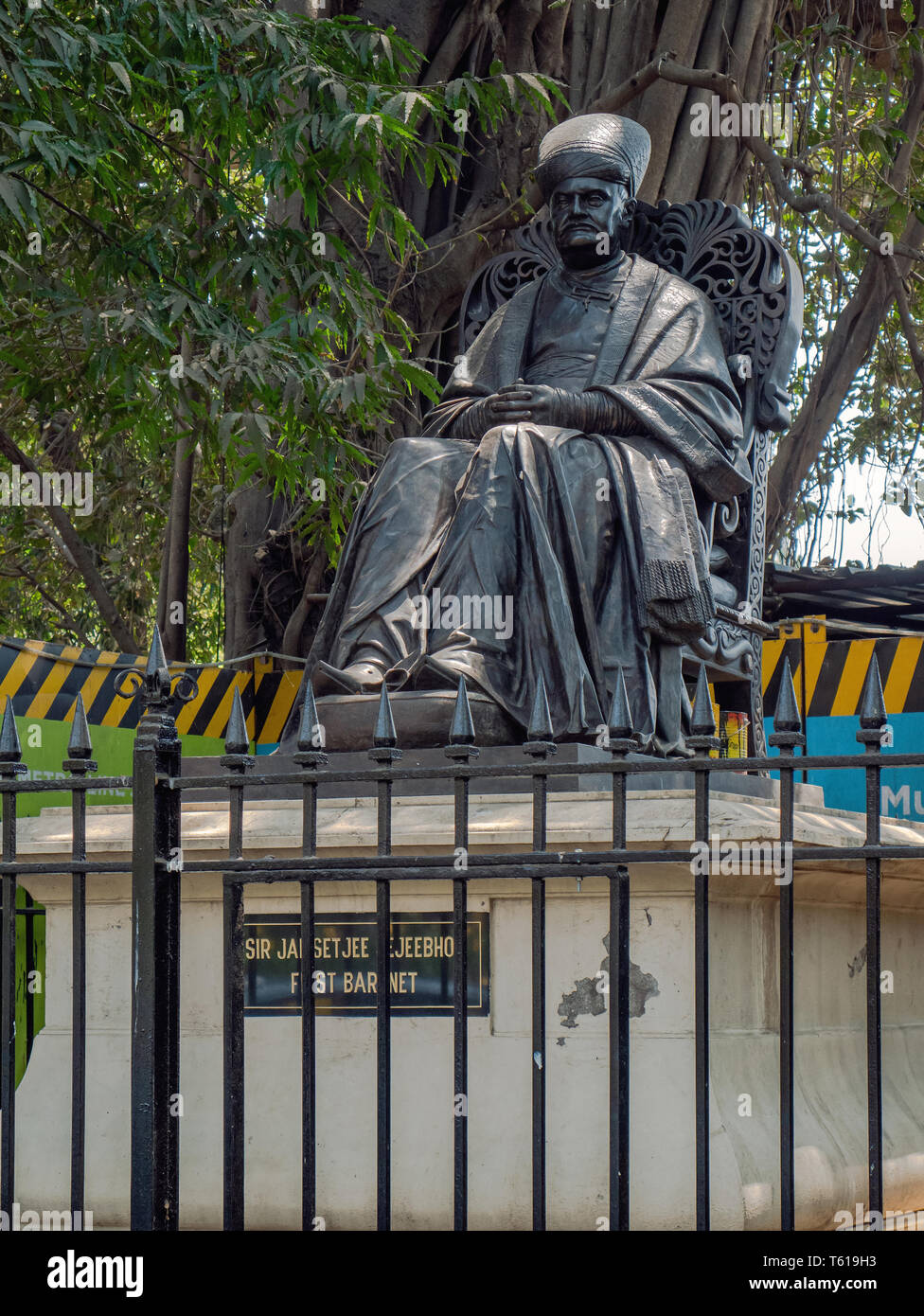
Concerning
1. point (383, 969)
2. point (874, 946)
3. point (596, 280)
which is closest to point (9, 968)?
point (383, 969)

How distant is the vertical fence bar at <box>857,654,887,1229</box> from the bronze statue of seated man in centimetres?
135

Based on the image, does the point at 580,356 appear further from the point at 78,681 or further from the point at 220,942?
the point at 78,681

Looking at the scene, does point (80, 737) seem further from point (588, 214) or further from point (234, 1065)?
point (588, 214)

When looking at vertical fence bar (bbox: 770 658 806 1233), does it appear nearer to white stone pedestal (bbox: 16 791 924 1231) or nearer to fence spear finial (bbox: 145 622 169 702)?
white stone pedestal (bbox: 16 791 924 1231)

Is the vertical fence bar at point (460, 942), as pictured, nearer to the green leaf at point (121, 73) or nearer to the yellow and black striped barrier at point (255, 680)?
the green leaf at point (121, 73)

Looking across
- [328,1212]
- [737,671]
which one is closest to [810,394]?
[737,671]

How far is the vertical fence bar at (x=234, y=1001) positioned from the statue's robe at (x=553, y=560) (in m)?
1.01

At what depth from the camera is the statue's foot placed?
4.59 meters

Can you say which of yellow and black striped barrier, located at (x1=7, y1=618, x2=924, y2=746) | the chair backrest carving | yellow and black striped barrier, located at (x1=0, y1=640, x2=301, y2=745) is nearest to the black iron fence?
the chair backrest carving

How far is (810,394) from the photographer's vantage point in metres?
10.2

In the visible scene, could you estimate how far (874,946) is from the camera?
3.24 meters

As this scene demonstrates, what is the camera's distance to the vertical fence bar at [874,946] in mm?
3184

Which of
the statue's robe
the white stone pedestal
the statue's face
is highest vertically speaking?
the statue's face

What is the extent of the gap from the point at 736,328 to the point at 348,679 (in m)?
2.13
